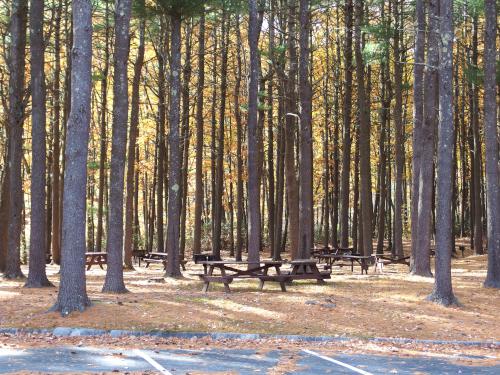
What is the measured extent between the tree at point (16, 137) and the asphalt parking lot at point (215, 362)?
823 cm

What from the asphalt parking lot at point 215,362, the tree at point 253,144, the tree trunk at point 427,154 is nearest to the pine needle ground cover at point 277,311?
the tree at point 253,144

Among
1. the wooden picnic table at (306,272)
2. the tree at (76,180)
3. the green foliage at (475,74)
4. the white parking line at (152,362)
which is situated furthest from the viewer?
the green foliage at (475,74)

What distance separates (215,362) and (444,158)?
7755mm

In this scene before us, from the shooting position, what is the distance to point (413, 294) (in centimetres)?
1514

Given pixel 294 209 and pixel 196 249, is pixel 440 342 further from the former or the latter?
pixel 196 249

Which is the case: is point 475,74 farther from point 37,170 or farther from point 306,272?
point 37,170

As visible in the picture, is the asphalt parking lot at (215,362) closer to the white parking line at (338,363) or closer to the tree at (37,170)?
the white parking line at (338,363)

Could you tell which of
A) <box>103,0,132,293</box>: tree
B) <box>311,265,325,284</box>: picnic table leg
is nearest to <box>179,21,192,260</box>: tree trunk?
<box>103,0,132,293</box>: tree

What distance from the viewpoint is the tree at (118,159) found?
14508 millimetres

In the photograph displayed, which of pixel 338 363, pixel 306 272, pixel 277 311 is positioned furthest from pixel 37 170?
pixel 338 363

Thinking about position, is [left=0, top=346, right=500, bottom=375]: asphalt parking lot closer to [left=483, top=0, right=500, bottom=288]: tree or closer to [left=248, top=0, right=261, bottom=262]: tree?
[left=248, top=0, right=261, bottom=262]: tree

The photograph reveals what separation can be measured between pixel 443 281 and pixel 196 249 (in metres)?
13.6

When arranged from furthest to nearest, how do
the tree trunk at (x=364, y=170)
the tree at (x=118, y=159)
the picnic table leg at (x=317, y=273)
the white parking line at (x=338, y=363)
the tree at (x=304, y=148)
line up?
the tree trunk at (x=364, y=170) < the tree at (x=304, y=148) < the picnic table leg at (x=317, y=273) < the tree at (x=118, y=159) < the white parking line at (x=338, y=363)

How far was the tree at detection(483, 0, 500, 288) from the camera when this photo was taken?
1686cm
